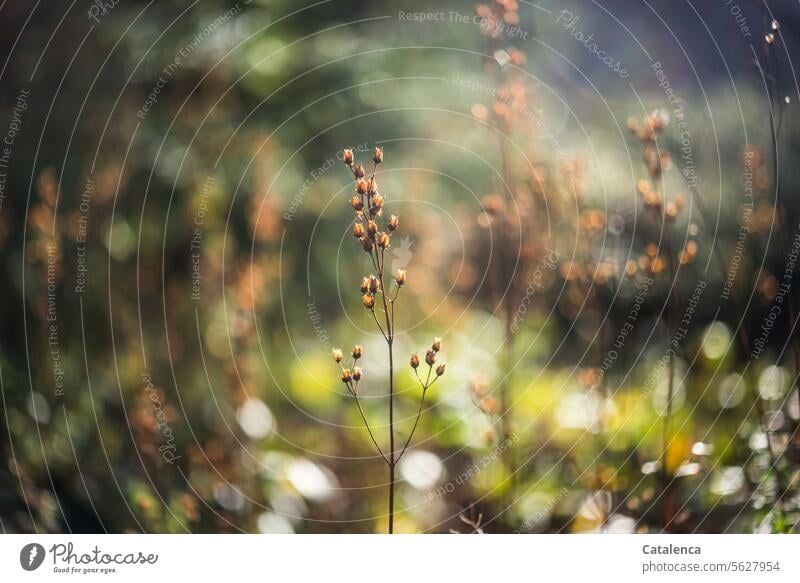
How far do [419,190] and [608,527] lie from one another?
550mm

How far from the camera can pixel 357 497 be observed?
1.02m

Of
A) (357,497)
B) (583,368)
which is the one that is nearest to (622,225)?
(583,368)

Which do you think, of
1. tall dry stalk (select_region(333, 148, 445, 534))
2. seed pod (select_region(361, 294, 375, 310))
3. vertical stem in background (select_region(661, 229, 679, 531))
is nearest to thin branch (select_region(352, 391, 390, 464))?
tall dry stalk (select_region(333, 148, 445, 534))

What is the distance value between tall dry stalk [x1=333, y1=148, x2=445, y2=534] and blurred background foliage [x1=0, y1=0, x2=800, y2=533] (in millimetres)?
19

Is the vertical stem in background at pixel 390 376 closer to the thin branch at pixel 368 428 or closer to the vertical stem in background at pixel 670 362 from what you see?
the thin branch at pixel 368 428

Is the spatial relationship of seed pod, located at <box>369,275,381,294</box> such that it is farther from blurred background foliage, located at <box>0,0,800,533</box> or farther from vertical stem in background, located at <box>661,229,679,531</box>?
vertical stem in background, located at <box>661,229,679,531</box>

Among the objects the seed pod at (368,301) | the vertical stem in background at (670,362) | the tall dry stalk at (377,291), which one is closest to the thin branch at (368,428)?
the tall dry stalk at (377,291)

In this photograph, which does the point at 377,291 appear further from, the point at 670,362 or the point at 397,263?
the point at 670,362

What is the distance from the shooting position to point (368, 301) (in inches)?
37.8


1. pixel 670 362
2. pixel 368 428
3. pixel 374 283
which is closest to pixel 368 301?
pixel 374 283

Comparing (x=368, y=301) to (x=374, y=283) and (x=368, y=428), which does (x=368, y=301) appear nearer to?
(x=374, y=283)

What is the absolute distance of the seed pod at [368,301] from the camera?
37.7 inches

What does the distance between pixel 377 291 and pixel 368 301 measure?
6cm

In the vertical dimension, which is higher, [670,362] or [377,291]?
[377,291]
